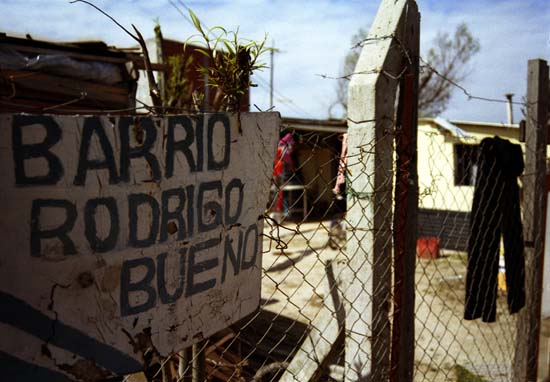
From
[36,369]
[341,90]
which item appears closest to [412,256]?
[36,369]

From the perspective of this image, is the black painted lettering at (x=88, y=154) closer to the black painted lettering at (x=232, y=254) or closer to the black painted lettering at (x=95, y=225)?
the black painted lettering at (x=95, y=225)

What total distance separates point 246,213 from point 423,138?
12.1 m

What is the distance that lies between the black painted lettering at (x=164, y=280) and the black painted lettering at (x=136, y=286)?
0.05 feet

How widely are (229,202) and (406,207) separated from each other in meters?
0.89

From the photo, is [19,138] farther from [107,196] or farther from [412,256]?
[412,256]

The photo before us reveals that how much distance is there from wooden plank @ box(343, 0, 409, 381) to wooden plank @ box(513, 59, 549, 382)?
1732mm

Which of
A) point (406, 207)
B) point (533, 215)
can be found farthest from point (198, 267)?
point (533, 215)

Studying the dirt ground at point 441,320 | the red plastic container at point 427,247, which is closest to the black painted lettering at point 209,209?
the dirt ground at point 441,320

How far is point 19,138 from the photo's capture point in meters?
0.89

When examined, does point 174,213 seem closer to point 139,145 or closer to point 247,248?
point 139,145

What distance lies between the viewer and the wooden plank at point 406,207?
6.12 feet

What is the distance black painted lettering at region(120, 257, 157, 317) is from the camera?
1.06 meters

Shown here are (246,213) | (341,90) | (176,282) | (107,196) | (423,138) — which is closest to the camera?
(107,196)

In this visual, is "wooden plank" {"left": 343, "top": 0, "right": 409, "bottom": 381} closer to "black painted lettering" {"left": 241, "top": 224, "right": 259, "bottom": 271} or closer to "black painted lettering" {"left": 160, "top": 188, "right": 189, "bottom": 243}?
"black painted lettering" {"left": 241, "top": 224, "right": 259, "bottom": 271}
